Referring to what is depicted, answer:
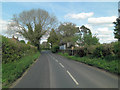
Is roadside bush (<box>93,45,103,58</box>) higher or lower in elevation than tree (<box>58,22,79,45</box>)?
lower

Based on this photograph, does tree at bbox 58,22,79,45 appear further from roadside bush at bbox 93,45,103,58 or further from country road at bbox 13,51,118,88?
A: country road at bbox 13,51,118,88

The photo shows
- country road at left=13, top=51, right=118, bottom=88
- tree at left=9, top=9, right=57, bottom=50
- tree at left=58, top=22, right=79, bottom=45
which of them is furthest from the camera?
tree at left=58, top=22, right=79, bottom=45

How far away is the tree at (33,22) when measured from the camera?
3884 cm

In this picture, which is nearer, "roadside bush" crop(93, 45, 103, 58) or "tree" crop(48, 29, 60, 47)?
"roadside bush" crop(93, 45, 103, 58)

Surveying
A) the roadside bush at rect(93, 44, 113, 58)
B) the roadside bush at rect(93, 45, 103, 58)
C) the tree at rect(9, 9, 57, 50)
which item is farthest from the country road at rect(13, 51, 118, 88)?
the tree at rect(9, 9, 57, 50)

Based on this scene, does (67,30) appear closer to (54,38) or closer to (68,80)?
(54,38)

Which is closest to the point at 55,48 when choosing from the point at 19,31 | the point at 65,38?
the point at 65,38

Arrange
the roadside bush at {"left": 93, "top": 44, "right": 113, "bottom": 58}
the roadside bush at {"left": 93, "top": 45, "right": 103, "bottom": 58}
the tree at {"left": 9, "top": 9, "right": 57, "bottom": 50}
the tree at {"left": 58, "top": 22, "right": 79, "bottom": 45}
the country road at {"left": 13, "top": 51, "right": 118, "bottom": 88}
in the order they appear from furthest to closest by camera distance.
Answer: the tree at {"left": 58, "top": 22, "right": 79, "bottom": 45}, the tree at {"left": 9, "top": 9, "right": 57, "bottom": 50}, the roadside bush at {"left": 93, "top": 45, "right": 103, "bottom": 58}, the roadside bush at {"left": 93, "top": 44, "right": 113, "bottom": 58}, the country road at {"left": 13, "top": 51, "right": 118, "bottom": 88}

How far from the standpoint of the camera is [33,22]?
4162cm

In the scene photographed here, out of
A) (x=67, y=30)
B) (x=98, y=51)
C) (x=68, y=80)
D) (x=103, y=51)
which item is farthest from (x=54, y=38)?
(x=68, y=80)

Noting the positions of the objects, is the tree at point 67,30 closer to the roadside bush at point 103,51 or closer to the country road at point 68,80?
the roadside bush at point 103,51

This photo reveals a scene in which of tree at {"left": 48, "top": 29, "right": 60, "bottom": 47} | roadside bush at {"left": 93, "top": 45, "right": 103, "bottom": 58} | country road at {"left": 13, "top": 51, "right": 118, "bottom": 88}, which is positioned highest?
tree at {"left": 48, "top": 29, "right": 60, "bottom": 47}

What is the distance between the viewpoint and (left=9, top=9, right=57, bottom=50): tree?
1529 inches

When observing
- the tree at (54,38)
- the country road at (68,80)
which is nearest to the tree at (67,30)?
the tree at (54,38)
